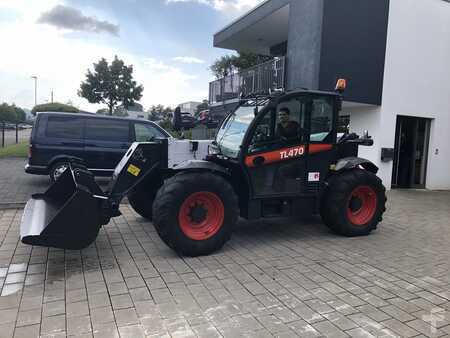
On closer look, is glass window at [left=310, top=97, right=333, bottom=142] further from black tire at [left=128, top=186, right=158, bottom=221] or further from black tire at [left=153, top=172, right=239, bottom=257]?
black tire at [left=128, top=186, right=158, bottom=221]

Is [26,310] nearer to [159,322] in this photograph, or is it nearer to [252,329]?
[159,322]

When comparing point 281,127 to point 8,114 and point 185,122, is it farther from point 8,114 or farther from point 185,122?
point 8,114

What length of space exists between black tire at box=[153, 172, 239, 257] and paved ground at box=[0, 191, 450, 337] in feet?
0.59

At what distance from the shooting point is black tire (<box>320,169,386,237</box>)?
556cm

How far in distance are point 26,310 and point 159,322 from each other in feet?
3.93

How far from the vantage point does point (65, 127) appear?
880 cm

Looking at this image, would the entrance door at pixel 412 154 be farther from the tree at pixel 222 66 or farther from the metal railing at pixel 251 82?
the tree at pixel 222 66

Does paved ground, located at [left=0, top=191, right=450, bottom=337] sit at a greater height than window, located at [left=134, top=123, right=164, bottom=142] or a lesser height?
lesser

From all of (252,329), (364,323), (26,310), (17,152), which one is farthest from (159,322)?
(17,152)

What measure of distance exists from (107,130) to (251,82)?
231 inches

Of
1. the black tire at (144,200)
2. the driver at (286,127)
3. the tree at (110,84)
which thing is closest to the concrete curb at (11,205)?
the black tire at (144,200)

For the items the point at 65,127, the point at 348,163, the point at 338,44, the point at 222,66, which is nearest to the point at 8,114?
the point at 222,66

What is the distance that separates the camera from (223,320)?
3.17 metres

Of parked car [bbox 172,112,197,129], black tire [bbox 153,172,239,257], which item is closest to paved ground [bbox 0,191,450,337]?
black tire [bbox 153,172,239,257]
